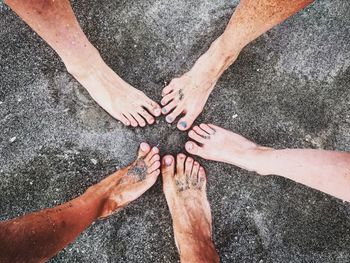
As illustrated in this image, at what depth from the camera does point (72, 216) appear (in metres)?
1.76

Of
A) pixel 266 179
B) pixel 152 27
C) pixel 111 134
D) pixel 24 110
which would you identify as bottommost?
pixel 266 179

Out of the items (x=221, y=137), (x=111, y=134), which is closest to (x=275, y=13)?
(x=221, y=137)

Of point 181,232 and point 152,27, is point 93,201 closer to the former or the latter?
point 181,232

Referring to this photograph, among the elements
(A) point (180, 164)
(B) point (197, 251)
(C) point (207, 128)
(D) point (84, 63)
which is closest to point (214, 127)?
(C) point (207, 128)

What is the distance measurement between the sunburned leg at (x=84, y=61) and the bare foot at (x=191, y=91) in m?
0.09

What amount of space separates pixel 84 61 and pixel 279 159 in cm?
110

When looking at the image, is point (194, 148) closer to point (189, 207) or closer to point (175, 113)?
point (175, 113)

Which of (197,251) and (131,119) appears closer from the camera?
(197,251)

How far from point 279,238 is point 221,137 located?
637 mm

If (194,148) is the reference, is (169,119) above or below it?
above

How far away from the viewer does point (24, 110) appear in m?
2.20

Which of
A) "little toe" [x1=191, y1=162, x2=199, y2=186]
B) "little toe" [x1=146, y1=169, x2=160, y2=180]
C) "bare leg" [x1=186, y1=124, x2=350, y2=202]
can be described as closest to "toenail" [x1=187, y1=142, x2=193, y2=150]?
"bare leg" [x1=186, y1=124, x2=350, y2=202]

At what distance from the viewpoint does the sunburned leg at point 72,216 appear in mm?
1416

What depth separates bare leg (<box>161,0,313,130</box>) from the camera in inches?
75.7
